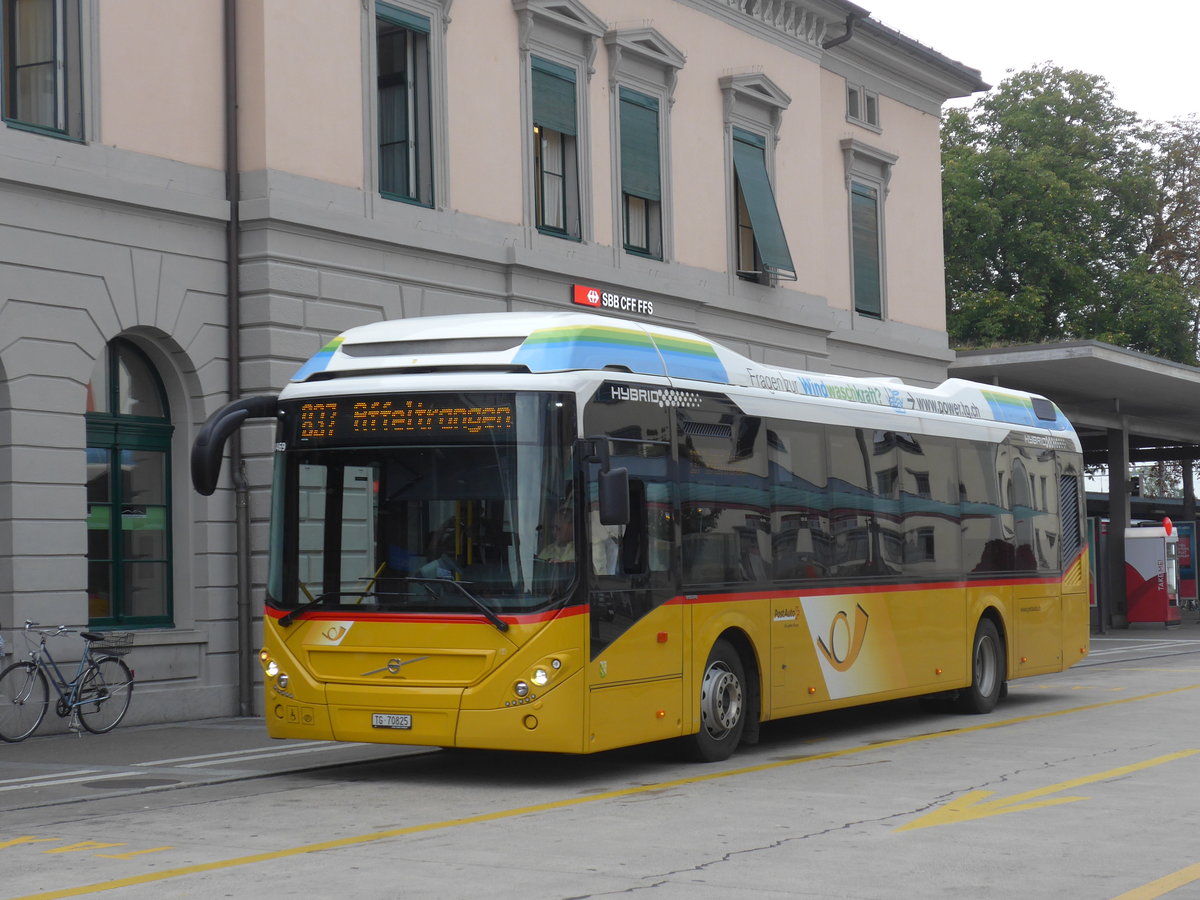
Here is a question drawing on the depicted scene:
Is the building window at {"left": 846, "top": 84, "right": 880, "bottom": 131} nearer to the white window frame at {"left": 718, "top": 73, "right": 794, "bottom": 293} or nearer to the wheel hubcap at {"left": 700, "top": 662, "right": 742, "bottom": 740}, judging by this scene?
the white window frame at {"left": 718, "top": 73, "right": 794, "bottom": 293}

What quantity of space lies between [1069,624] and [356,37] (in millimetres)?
10244

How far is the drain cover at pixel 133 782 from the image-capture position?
12039 mm

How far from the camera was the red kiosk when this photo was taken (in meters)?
37.5

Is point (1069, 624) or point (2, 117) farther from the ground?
point (2, 117)

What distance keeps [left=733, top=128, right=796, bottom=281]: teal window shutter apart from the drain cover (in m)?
15.6

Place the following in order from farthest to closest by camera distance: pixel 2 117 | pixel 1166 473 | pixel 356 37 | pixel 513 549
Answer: pixel 1166 473, pixel 356 37, pixel 2 117, pixel 513 549

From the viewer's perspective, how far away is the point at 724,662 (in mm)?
13055

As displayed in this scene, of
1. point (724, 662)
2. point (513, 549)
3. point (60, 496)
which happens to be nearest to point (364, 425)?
point (513, 549)

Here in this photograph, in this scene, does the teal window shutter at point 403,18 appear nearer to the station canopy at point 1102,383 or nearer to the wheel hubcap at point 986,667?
the wheel hubcap at point 986,667

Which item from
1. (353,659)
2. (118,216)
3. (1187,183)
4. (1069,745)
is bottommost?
(1069,745)

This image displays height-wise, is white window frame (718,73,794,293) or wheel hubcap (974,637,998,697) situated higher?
white window frame (718,73,794,293)

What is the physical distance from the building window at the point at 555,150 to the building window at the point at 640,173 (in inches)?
40.4

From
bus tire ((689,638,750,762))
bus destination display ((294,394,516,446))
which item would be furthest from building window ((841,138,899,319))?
bus destination display ((294,394,516,446))

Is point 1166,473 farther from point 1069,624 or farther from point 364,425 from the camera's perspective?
point 364,425
